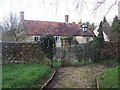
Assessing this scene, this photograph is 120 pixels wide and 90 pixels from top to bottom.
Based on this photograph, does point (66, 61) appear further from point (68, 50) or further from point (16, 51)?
point (16, 51)

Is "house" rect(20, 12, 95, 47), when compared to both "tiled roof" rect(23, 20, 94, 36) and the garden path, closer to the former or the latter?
"tiled roof" rect(23, 20, 94, 36)

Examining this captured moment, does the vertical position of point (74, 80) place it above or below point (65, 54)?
below

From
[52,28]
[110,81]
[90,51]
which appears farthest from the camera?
[52,28]

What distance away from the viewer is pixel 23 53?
8734 mm

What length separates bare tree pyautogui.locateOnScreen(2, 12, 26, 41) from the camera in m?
13.1

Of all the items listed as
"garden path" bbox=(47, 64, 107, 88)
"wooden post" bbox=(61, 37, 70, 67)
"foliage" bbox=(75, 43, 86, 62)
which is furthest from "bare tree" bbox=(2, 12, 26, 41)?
"garden path" bbox=(47, 64, 107, 88)

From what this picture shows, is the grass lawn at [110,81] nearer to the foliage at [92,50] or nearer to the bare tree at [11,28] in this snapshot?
the foliage at [92,50]

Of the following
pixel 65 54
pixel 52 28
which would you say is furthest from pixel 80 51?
pixel 52 28

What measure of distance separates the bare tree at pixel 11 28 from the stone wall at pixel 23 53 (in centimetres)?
568

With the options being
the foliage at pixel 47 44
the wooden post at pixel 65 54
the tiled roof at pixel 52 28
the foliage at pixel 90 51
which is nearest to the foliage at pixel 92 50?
the foliage at pixel 90 51

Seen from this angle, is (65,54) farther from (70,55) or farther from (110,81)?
(110,81)

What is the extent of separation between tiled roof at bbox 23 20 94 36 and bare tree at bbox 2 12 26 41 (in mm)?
5375

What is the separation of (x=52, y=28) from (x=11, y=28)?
1006 cm

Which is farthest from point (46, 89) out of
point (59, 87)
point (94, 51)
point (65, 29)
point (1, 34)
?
point (65, 29)
